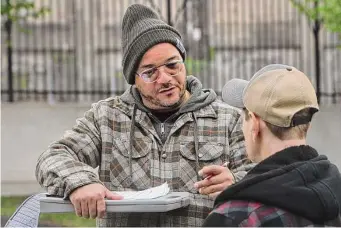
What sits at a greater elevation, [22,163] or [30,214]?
[30,214]

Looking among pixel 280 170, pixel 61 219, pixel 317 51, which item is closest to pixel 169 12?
pixel 317 51

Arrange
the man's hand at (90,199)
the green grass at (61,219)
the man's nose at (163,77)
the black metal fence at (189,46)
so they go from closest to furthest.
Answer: the man's hand at (90,199) < the man's nose at (163,77) < the green grass at (61,219) < the black metal fence at (189,46)

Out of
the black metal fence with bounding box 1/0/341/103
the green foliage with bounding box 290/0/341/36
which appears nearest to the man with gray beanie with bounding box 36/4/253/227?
the green foliage with bounding box 290/0/341/36

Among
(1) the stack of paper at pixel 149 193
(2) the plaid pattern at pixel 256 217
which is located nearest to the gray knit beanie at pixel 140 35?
(1) the stack of paper at pixel 149 193

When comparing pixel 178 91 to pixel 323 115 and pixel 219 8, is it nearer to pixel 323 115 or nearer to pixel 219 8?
pixel 323 115

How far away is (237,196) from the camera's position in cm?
249

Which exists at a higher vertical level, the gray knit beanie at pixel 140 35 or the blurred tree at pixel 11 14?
the gray knit beanie at pixel 140 35

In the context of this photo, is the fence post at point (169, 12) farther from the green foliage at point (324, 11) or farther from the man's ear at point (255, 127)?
the man's ear at point (255, 127)

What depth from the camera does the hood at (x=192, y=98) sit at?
3.62 m

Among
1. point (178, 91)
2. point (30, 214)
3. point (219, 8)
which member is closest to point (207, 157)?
point (178, 91)

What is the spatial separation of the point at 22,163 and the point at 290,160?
9.21 m

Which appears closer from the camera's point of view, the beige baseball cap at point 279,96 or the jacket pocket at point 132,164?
the beige baseball cap at point 279,96

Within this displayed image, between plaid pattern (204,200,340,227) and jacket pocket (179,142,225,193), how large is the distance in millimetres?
1032

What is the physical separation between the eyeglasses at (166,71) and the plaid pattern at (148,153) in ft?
0.48
